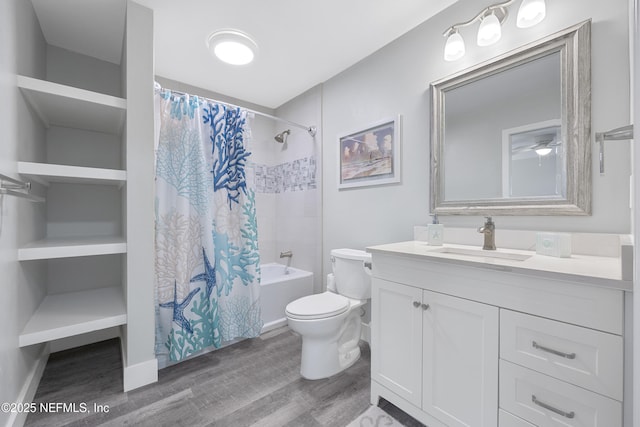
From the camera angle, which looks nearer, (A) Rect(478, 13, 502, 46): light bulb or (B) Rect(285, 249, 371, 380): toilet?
(A) Rect(478, 13, 502, 46): light bulb

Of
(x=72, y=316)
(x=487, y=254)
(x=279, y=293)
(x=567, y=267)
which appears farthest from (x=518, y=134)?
(x=72, y=316)

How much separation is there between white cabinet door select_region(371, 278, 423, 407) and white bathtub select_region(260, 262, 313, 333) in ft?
3.95

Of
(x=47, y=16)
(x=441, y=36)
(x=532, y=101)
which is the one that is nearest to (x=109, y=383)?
(x=47, y=16)

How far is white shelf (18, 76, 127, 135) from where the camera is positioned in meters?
1.45

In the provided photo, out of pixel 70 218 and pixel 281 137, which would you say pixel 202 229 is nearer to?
pixel 70 218

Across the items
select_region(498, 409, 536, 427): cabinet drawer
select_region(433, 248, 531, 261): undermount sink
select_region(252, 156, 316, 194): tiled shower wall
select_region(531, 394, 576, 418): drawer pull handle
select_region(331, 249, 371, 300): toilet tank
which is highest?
select_region(252, 156, 316, 194): tiled shower wall

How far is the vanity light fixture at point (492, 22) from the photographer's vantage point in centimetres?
129

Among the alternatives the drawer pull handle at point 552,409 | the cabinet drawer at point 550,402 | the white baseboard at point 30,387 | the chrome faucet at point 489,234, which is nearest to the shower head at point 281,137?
the chrome faucet at point 489,234

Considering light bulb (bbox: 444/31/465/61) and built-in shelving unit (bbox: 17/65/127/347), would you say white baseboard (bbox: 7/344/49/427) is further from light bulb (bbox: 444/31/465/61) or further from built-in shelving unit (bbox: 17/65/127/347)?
light bulb (bbox: 444/31/465/61)

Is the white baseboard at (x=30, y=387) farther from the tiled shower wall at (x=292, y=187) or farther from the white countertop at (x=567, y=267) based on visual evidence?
the white countertop at (x=567, y=267)

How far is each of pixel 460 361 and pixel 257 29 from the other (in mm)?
2343

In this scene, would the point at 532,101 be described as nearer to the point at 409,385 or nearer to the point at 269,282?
the point at 409,385

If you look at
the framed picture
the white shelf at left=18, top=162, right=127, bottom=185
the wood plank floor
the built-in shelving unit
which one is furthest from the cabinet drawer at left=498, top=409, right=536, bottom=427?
the white shelf at left=18, top=162, right=127, bottom=185

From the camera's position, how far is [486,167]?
61.3 inches
